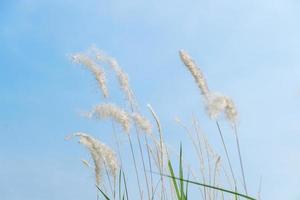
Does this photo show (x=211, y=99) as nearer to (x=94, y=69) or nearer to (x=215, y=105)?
(x=215, y=105)

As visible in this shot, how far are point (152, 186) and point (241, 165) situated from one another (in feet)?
1.81

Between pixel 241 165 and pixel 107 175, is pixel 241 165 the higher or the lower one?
the lower one

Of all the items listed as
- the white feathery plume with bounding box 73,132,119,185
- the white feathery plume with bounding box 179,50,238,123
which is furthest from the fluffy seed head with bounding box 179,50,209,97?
the white feathery plume with bounding box 73,132,119,185

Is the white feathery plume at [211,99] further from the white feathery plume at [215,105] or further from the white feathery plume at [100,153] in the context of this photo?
the white feathery plume at [100,153]

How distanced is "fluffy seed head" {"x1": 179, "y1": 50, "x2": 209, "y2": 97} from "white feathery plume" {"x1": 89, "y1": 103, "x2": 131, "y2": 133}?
1.43 feet

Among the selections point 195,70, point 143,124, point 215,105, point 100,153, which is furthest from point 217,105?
point 100,153

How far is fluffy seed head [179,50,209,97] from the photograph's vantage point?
2.70m

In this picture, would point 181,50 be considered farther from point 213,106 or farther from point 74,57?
point 74,57

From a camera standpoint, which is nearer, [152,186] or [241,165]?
[241,165]

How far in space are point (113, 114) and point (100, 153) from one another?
241mm

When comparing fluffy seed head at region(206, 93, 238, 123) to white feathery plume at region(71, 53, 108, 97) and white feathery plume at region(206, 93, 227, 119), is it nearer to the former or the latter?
white feathery plume at region(206, 93, 227, 119)

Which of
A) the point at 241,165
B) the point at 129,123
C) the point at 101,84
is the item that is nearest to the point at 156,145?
the point at 129,123

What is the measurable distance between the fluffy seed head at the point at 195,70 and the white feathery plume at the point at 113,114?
0.43 meters

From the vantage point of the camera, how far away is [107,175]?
3.09 m
